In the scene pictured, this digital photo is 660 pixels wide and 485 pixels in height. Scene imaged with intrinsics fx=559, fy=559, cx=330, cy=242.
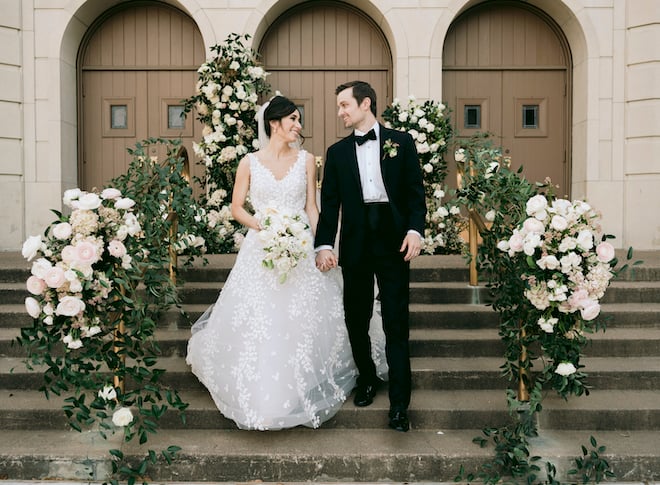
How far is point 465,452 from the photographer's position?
327 cm

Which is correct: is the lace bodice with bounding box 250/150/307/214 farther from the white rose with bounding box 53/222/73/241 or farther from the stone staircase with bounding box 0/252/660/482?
the stone staircase with bounding box 0/252/660/482

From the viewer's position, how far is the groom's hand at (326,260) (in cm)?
347

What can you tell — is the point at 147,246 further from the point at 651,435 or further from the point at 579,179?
the point at 579,179

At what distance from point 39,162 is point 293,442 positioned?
17.5ft

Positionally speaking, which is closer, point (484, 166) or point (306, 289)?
point (306, 289)

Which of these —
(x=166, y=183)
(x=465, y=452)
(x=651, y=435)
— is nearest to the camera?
(x=465, y=452)

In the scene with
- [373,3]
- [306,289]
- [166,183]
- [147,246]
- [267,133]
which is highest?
[373,3]

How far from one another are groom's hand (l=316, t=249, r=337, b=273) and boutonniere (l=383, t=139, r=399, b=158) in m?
0.69

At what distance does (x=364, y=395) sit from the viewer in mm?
3607

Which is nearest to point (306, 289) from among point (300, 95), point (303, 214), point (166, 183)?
point (303, 214)

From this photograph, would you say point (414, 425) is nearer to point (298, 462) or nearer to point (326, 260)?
point (298, 462)

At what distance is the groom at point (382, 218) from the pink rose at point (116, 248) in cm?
118

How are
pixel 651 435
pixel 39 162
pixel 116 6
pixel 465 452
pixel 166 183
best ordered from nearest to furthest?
pixel 465 452, pixel 651 435, pixel 166 183, pixel 39 162, pixel 116 6

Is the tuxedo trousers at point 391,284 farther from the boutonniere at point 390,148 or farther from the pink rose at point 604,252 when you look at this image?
the pink rose at point 604,252
